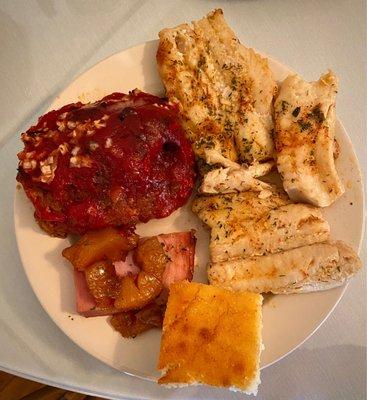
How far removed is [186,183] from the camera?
215 centimetres

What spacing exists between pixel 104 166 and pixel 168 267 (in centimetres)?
52

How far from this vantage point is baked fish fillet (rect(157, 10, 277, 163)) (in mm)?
2225

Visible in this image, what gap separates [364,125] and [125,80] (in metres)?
1.37

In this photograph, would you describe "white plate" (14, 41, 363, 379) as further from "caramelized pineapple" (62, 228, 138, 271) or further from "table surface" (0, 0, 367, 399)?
"table surface" (0, 0, 367, 399)

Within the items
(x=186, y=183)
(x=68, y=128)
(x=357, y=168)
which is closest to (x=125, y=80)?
(x=68, y=128)

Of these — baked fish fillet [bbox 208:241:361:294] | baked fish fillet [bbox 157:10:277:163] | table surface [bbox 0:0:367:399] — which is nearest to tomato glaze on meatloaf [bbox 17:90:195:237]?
baked fish fillet [bbox 157:10:277:163]

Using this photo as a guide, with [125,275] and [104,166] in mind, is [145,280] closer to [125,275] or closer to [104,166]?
[125,275]

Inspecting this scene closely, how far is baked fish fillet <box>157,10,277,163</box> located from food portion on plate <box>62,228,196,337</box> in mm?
488

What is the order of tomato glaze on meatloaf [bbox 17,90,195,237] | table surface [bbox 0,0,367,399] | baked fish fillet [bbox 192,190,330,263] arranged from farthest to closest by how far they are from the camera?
table surface [bbox 0,0,367,399] → baked fish fillet [bbox 192,190,330,263] → tomato glaze on meatloaf [bbox 17,90,195,237]

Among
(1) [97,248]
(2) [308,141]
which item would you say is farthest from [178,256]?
(2) [308,141]

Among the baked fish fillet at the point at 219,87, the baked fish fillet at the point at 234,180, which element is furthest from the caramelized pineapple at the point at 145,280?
the baked fish fillet at the point at 219,87

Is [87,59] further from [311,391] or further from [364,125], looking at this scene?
[311,391]

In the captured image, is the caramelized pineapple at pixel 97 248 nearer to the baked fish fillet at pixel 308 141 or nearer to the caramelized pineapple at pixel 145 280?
the caramelized pineapple at pixel 145 280

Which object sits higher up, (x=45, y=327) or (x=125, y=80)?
(x=125, y=80)
